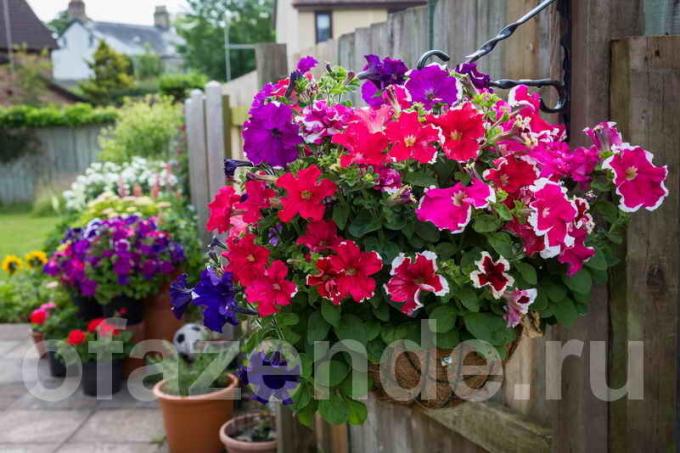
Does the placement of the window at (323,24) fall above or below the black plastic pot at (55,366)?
above

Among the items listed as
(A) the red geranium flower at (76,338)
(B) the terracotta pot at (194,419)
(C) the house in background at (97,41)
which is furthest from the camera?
(C) the house in background at (97,41)

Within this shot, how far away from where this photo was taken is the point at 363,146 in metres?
1.25

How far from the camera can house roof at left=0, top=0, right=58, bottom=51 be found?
35.0 meters

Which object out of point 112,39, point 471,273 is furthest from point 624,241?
point 112,39

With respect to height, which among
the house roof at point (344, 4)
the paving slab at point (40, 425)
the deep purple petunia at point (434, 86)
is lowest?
the paving slab at point (40, 425)

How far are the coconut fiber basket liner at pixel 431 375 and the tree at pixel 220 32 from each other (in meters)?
32.9

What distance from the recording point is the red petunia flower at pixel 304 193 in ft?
4.12

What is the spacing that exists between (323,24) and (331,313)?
67.9 ft

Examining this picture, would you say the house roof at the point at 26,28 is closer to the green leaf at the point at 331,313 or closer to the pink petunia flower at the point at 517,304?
the green leaf at the point at 331,313

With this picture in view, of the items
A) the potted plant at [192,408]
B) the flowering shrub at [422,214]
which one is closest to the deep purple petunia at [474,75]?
the flowering shrub at [422,214]

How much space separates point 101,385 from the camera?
4.64m

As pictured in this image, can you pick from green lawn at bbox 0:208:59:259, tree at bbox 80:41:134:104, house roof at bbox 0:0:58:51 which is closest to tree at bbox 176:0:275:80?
tree at bbox 80:41:134:104

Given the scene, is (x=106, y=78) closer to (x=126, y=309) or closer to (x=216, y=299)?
(x=126, y=309)

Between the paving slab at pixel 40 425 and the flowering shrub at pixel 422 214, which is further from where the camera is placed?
the paving slab at pixel 40 425
